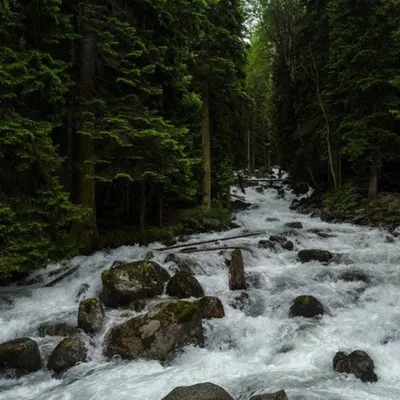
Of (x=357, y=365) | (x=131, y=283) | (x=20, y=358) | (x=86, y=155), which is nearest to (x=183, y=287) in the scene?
(x=131, y=283)

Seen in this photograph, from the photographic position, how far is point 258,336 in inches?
297

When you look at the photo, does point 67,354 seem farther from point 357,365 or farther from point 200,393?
point 357,365

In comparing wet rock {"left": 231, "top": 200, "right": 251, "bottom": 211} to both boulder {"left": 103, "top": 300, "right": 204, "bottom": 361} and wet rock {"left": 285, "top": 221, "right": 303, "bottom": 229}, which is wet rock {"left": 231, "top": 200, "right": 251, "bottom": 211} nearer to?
wet rock {"left": 285, "top": 221, "right": 303, "bottom": 229}

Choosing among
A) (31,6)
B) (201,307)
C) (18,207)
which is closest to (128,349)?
(201,307)

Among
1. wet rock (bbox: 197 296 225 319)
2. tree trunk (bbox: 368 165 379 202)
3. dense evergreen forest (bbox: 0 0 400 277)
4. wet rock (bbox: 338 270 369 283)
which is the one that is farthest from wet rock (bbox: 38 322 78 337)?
tree trunk (bbox: 368 165 379 202)

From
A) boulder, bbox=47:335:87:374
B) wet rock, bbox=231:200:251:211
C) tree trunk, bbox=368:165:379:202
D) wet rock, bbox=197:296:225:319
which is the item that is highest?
tree trunk, bbox=368:165:379:202

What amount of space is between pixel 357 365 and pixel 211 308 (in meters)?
2.98

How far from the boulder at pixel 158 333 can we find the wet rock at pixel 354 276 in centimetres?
443

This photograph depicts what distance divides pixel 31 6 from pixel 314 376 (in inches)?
399

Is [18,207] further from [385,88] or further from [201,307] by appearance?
[385,88]

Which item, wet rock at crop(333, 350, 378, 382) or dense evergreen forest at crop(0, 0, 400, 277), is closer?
wet rock at crop(333, 350, 378, 382)

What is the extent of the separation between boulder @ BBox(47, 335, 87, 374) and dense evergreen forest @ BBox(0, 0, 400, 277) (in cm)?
214

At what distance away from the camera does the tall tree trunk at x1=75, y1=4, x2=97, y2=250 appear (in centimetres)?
1188

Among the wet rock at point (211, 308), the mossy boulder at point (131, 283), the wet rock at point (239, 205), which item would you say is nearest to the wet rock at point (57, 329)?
the mossy boulder at point (131, 283)
